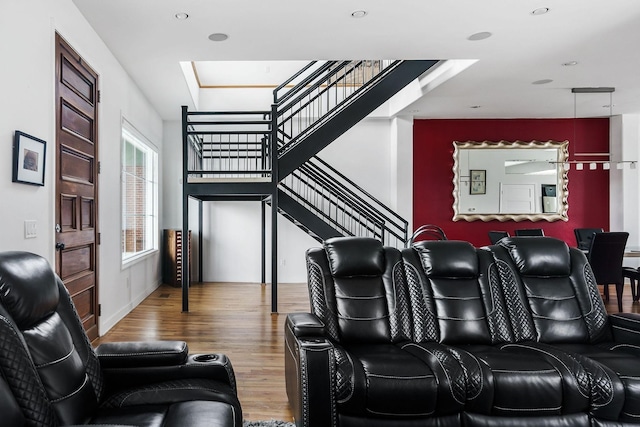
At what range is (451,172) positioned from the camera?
697cm

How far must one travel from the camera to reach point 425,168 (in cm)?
699

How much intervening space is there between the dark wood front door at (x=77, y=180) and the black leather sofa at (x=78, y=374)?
1.65m

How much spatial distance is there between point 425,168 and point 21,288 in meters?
6.50

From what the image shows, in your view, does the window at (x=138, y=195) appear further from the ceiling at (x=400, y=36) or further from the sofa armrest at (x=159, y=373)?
the sofa armrest at (x=159, y=373)

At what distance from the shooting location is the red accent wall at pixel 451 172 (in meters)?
6.93

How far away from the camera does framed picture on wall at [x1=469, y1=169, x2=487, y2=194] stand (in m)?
6.94

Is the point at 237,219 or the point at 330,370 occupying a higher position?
the point at 237,219

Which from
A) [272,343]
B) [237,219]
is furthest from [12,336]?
[237,219]

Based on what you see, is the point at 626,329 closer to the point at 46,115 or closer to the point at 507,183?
the point at 46,115

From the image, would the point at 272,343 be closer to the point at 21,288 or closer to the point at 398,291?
the point at 398,291

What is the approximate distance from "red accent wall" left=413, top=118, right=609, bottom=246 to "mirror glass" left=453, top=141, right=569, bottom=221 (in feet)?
0.44

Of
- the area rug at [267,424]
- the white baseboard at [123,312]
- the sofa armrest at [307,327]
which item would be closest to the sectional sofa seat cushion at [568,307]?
the sofa armrest at [307,327]

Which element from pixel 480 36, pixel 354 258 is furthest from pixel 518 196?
pixel 354 258

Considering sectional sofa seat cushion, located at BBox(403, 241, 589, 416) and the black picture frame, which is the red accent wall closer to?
sectional sofa seat cushion, located at BBox(403, 241, 589, 416)
